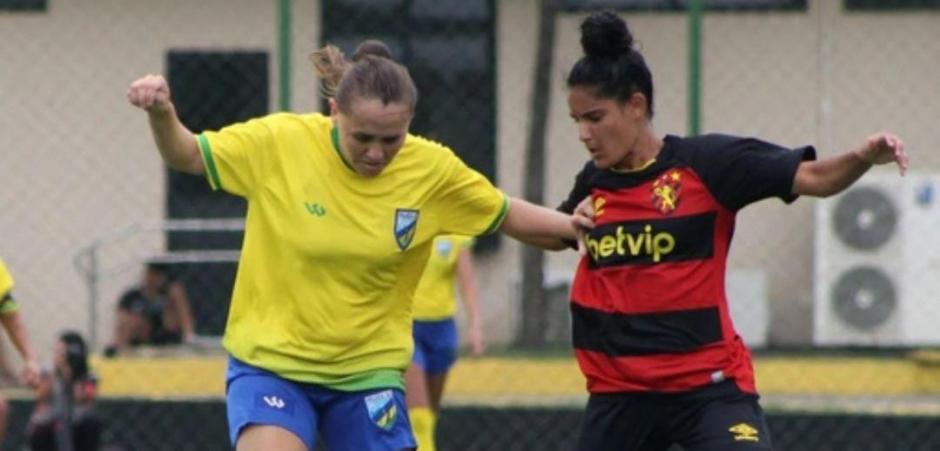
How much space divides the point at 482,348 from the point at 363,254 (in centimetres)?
447

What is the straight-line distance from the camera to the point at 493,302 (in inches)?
460

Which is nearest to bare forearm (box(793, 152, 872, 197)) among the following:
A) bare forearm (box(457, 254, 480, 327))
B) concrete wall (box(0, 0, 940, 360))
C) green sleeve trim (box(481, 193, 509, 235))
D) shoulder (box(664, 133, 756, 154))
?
shoulder (box(664, 133, 756, 154))

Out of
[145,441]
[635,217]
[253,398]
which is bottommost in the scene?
[145,441]

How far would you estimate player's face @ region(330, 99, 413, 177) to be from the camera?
21.4 feet

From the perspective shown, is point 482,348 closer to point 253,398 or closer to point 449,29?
point 449,29

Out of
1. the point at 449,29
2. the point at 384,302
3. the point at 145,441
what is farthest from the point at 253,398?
the point at 449,29

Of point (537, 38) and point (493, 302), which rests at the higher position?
point (537, 38)

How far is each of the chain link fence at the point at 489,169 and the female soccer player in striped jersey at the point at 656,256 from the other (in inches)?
137

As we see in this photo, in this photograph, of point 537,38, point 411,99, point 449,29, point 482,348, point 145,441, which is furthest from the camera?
point 449,29

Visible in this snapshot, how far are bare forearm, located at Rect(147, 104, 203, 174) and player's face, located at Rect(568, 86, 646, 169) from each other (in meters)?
1.10

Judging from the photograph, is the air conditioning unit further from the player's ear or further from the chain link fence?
the player's ear

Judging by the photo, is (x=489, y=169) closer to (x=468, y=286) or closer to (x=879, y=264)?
(x=468, y=286)

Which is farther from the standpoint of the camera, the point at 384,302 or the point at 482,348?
the point at 482,348

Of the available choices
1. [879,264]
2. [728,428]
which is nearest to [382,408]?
[728,428]
